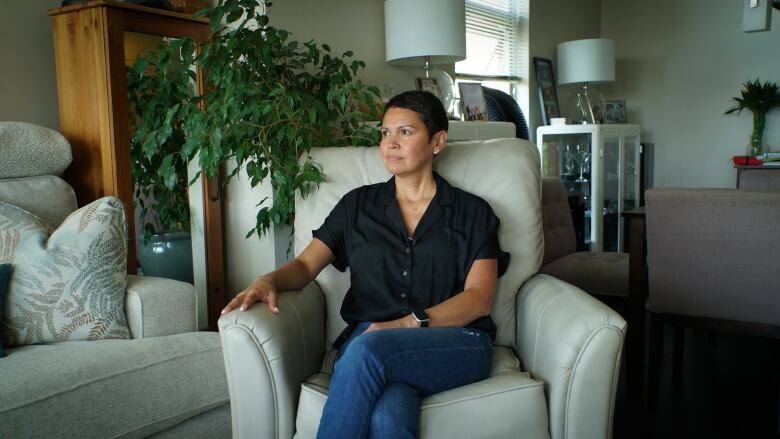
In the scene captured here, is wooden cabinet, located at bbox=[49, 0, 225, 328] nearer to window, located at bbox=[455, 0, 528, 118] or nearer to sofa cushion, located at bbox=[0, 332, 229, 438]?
sofa cushion, located at bbox=[0, 332, 229, 438]

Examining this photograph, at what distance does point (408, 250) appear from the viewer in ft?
5.52

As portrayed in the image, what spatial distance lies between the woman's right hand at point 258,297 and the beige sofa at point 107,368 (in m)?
0.32

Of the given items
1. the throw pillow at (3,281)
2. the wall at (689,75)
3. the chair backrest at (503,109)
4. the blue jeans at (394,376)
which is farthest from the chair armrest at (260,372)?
the wall at (689,75)

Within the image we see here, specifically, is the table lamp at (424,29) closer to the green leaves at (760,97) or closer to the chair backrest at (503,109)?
the chair backrest at (503,109)

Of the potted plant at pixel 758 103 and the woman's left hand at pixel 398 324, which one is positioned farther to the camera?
the potted plant at pixel 758 103

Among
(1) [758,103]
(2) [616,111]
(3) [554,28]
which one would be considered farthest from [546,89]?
(1) [758,103]

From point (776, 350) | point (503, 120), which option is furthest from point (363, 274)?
point (503, 120)

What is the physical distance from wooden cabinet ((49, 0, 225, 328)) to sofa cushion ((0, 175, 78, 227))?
0.45 ft

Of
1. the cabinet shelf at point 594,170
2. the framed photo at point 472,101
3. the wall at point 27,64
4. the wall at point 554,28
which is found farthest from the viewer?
the wall at point 554,28

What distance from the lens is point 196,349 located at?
175cm

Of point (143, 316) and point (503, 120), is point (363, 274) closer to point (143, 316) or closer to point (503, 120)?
point (143, 316)

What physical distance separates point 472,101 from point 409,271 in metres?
2.31

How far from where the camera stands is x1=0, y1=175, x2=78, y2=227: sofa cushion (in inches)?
75.2

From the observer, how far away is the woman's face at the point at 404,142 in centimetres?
173
